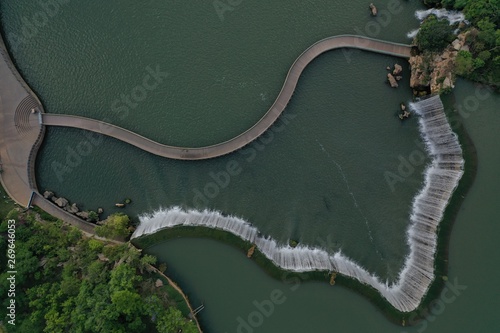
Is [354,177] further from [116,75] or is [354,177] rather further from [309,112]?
[116,75]

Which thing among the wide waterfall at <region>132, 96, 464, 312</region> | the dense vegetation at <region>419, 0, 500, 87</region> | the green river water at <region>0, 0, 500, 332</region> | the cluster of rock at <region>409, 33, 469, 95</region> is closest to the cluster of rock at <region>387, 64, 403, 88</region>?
the green river water at <region>0, 0, 500, 332</region>

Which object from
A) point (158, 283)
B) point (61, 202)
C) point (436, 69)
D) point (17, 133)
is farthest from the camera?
point (17, 133)

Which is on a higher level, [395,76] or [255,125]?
[255,125]

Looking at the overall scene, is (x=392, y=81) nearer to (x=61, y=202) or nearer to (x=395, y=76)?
(x=395, y=76)

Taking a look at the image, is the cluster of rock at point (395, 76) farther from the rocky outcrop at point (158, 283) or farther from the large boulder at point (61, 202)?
the large boulder at point (61, 202)

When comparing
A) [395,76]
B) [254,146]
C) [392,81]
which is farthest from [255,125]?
[395,76]

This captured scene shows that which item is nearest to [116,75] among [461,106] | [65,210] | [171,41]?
[171,41]

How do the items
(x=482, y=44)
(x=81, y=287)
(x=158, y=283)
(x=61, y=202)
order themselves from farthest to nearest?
1. (x=61, y=202)
2. (x=482, y=44)
3. (x=158, y=283)
4. (x=81, y=287)
